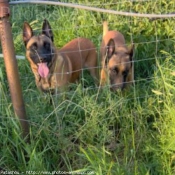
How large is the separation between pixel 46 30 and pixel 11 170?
6.94 feet

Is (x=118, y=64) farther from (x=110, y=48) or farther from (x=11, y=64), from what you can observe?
(x=11, y=64)

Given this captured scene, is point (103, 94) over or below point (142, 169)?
over

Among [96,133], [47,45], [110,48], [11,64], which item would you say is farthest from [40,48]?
[96,133]

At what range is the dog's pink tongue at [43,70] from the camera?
465 centimetres

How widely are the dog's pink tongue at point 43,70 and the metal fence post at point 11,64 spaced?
1.45 meters

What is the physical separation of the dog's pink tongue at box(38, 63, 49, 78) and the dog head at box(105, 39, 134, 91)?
2.34ft

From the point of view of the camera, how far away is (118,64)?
4.98m

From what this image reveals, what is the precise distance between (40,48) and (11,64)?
163cm

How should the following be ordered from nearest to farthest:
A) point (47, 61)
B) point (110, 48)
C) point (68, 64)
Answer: point (47, 61), point (110, 48), point (68, 64)

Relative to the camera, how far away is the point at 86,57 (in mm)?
5410

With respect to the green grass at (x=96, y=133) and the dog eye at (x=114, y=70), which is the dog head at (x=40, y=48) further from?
the dog eye at (x=114, y=70)

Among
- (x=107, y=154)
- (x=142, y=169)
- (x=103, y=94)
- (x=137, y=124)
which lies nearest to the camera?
(x=142, y=169)

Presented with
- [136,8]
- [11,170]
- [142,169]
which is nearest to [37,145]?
[11,170]

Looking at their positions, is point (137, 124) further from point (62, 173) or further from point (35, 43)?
point (35, 43)
